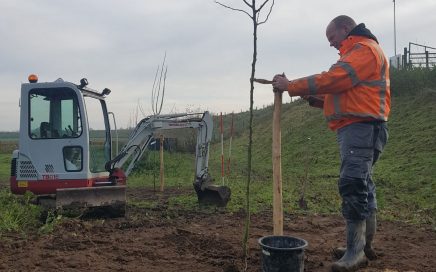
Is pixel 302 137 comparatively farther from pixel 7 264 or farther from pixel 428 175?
pixel 7 264

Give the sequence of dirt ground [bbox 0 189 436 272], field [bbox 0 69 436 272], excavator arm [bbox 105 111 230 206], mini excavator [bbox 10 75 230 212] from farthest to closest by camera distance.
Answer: excavator arm [bbox 105 111 230 206]
mini excavator [bbox 10 75 230 212]
field [bbox 0 69 436 272]
dirt ground [bbox 0 189 436 272]

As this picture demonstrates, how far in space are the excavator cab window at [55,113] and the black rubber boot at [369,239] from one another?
494cm

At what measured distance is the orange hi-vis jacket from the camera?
13.5 feet

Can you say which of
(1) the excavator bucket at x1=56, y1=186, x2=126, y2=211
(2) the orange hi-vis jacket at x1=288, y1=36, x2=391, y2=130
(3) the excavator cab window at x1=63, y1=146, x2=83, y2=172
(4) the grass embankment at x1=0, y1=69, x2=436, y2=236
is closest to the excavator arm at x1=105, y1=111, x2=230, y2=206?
(4) the grass embankment at x1=0, y1=69, x2=436, y2=236

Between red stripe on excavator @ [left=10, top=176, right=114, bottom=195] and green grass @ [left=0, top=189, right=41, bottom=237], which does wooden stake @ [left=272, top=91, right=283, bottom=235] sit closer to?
green grass @ [left=0, top=189, right=41, bottom=237]

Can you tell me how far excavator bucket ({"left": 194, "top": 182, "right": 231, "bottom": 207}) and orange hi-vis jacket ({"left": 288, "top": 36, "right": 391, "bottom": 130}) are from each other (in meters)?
4.80

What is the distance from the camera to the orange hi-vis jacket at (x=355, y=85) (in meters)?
4.13

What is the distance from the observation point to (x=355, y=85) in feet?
13.8

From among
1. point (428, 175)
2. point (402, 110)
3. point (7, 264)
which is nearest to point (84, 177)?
point (7, 264)

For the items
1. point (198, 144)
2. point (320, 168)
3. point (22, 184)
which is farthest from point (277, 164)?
point (320, 168)

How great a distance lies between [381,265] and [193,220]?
11.7 ft

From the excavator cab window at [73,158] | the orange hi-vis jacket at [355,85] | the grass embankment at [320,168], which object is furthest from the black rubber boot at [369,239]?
the excavator cab window at [73,158]

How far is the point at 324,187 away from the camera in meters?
12.1

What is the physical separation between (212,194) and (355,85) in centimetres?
538
